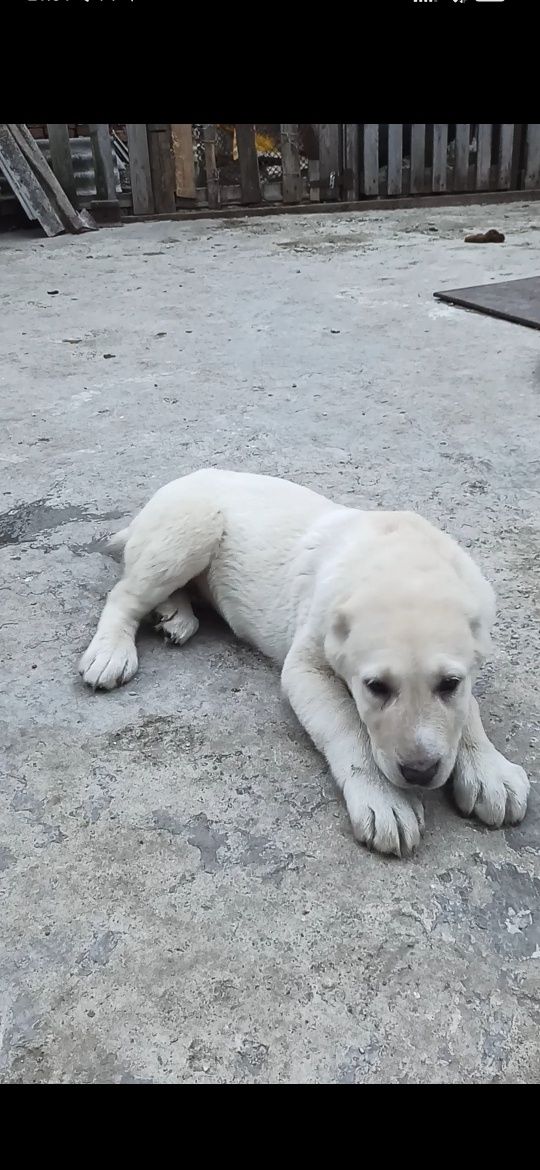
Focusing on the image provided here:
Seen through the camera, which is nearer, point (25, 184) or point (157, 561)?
point (157, 561)

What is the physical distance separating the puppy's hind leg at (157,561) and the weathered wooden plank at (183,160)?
8.61m

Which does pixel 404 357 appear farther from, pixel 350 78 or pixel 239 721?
pixel 239 721

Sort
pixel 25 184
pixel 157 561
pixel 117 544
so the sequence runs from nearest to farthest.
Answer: pixel 157 561, pixel 117 544, pixel 25 184

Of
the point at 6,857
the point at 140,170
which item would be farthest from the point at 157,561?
the point at 140,170

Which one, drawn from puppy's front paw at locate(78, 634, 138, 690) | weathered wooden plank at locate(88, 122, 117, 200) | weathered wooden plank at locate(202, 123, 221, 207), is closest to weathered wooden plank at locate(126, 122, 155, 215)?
weathered wooden plank at locate(88, 122, 117, 200)

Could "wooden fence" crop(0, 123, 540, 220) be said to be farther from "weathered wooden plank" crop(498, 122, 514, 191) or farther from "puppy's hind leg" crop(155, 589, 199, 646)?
"puppy's hind leg" crop(155, 589, 199, 646)

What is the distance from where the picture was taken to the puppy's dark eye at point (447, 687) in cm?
194

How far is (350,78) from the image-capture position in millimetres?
5035

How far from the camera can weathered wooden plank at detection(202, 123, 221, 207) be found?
10.4m

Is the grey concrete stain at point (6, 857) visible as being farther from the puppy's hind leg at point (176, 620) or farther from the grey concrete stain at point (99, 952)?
the puppy's hind leg at point (176, 620)

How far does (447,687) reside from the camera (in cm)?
195

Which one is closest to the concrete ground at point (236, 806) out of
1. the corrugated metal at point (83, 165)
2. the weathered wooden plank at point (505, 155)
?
the corrugated metal at point (83, 165)

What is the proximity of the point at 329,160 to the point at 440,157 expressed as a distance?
1.29m

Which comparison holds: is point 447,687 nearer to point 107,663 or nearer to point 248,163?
point 107,663
